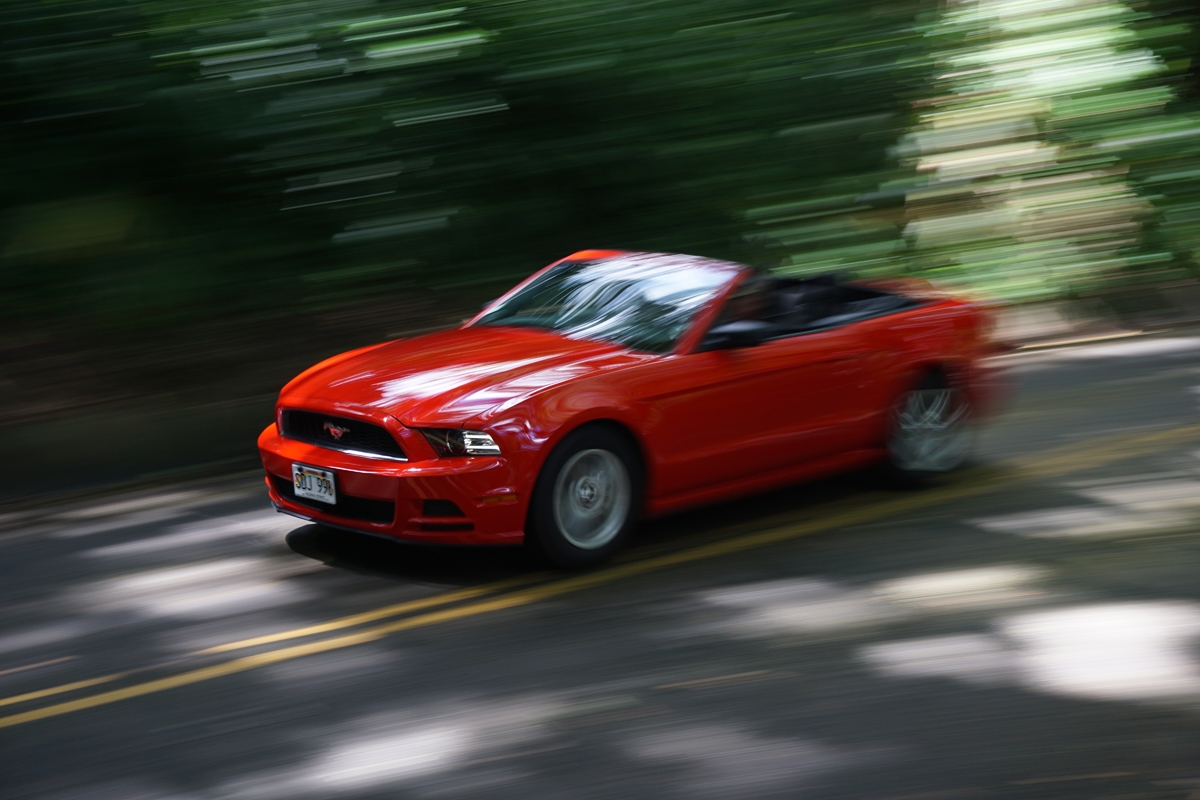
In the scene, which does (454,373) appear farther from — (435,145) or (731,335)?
(435,145)

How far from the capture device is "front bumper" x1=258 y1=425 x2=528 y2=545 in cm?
588

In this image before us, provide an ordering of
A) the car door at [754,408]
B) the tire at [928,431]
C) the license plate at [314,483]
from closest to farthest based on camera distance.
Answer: the license plate at [314,483], the car door at [754,408], the tire at [928,431]

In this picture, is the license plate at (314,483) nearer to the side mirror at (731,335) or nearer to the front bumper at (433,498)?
the front bumper at (433,498)

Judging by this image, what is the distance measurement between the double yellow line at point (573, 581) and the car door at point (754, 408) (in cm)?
34

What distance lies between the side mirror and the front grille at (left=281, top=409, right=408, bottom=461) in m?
1.64

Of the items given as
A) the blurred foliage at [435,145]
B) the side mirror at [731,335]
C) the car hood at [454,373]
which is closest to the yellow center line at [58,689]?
the car hood at [454,373]

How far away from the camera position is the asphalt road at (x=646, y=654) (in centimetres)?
430

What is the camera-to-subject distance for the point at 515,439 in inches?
232

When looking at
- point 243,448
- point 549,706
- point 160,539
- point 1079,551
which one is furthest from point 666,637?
point 243,448

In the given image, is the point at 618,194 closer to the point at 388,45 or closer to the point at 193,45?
the point at 388,45

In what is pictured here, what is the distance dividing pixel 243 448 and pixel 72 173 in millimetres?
2392

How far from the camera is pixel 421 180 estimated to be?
35.8ft

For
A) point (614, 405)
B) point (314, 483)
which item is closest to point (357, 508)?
point (314, 483)

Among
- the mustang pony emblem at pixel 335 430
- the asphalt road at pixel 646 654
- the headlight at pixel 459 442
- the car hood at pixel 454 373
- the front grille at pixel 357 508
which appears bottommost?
the asphalt road at pixel 646 654
